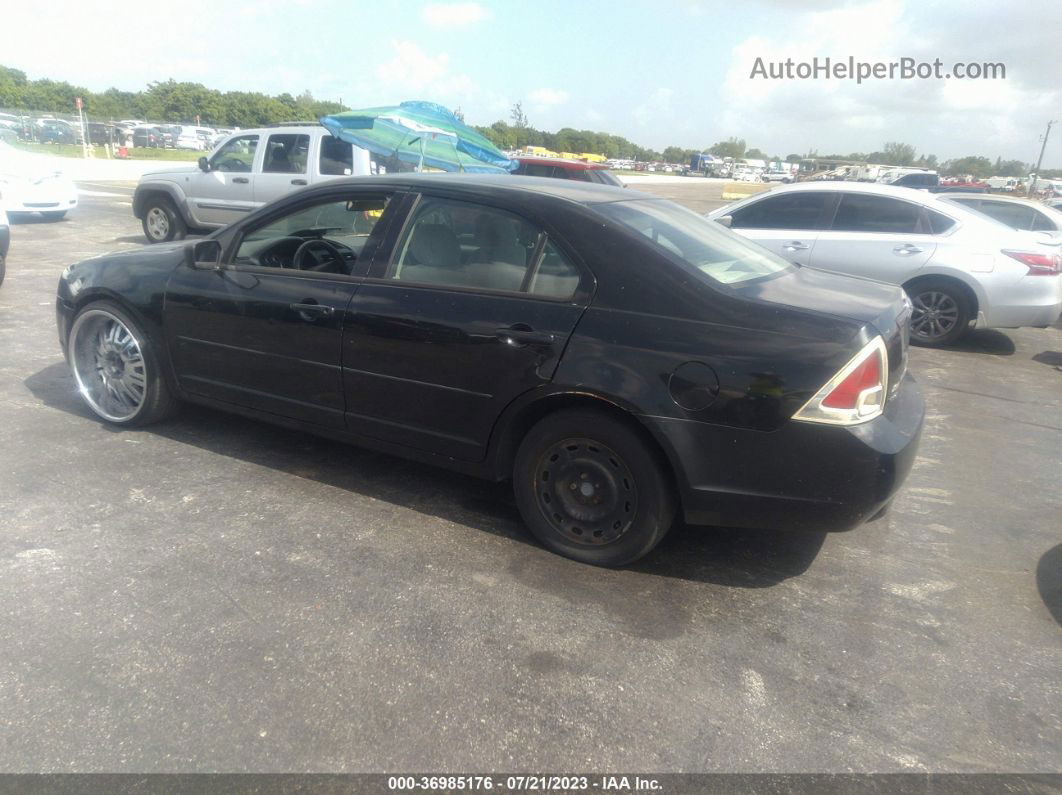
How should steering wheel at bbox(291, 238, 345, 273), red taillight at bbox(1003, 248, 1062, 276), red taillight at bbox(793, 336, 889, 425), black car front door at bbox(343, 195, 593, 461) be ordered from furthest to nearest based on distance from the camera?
1. red taillight at bbox(1003, 248, 1062, 276)
2. steering wheel at bbox(291, 238, 345, 273)
3. black car front door at bbox(343, 195, 593, 461)
4. red taillight at bbox(793, 336, 889, 425)

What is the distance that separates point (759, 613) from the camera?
123 inches

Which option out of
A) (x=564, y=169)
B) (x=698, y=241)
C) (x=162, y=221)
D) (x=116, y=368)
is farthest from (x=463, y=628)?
(x=564, y=169)

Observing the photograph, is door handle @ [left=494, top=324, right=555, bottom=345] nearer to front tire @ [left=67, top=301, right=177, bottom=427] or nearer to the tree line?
front tire @ [left=67, top=301, right=177, bottom=427]

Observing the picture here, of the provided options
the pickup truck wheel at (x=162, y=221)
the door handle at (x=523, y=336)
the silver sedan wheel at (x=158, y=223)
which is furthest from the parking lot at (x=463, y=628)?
the silver sedan wheel at (x=158, y=223)

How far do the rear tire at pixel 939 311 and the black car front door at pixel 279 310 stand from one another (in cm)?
591

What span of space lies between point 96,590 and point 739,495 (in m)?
2.55

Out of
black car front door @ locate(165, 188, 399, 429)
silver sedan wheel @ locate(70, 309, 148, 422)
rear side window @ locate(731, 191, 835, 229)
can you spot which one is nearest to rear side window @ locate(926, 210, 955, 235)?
rear side window @ locate(731, 191, 835, 229)

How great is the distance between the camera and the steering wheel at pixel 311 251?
4.27 m

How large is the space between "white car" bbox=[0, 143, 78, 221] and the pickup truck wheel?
2.59m

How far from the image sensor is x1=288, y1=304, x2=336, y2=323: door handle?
3.85 m

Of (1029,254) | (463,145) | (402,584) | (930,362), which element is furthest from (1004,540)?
(463,145)

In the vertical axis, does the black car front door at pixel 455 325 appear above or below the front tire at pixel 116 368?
above

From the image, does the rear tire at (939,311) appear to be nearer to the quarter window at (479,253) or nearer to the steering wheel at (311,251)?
the quarter window at (479,253)

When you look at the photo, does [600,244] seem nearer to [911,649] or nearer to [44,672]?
[911,649]
